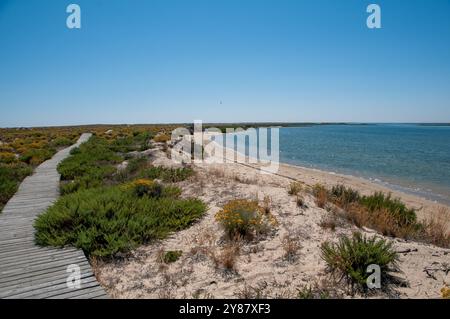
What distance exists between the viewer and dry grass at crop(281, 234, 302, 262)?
526 centimetres

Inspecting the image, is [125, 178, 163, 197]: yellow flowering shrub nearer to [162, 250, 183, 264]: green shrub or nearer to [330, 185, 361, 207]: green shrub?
[162, 250, 183, 264]: green shrub

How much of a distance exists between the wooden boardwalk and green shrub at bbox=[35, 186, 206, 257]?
0.30m

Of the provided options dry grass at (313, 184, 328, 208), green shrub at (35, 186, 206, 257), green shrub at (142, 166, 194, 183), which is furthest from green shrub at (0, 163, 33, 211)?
dry grass at (313, 184, 328, 208)

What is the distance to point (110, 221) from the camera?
612cm

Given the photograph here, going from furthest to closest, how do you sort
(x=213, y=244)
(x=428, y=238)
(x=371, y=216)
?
(x=371, y=216) < (x=428, y=238) < (x=213, y=244)

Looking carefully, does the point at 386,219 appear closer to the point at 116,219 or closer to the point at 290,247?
the point at 290,247

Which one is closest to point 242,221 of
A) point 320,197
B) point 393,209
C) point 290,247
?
point 290,247

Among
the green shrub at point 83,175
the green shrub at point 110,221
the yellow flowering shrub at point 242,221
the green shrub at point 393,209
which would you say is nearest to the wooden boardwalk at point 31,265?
the green shrub at point 110,221

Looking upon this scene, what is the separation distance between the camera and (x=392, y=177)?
1927 cm

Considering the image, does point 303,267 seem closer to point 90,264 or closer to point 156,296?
point 156,296

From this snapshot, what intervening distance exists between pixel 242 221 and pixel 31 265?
4.01m
